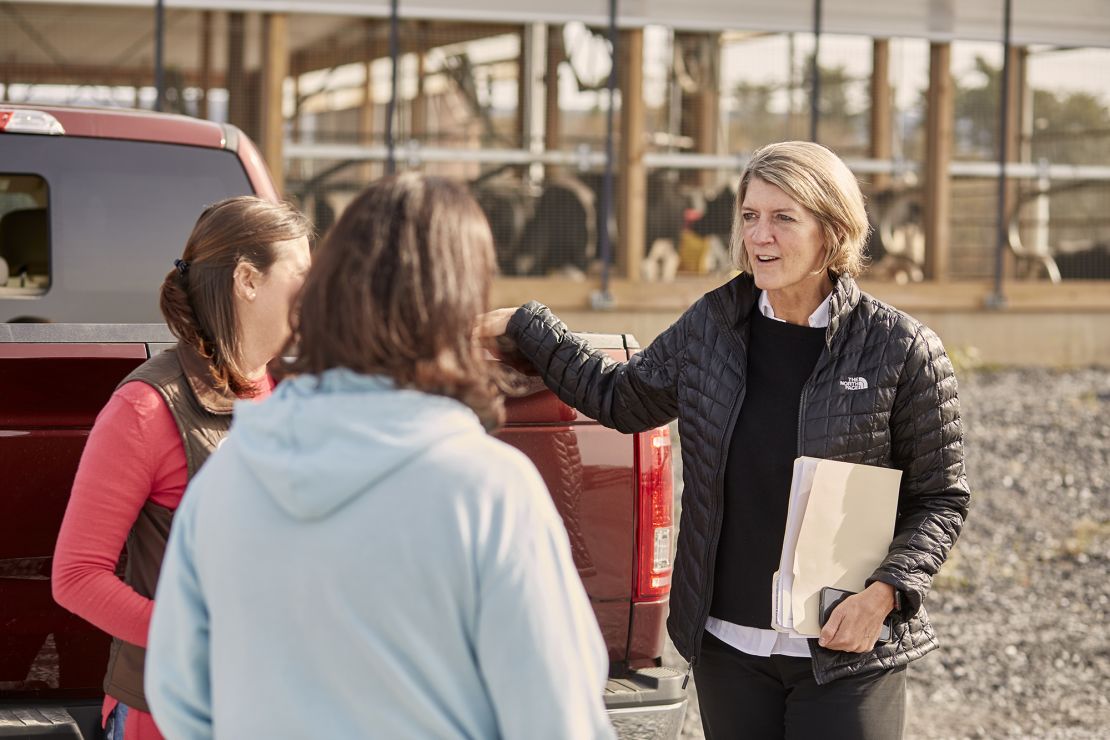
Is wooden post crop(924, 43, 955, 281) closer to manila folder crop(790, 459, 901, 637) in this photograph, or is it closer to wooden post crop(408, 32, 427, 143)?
wooden post crop(408, 32, 427, 143)

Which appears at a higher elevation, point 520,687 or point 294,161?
point 294,161

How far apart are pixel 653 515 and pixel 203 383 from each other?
4.44 feet

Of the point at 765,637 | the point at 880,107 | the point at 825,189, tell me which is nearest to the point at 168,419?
the point at 765,637

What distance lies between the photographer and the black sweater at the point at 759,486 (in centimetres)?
296

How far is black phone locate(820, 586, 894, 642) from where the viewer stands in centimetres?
288

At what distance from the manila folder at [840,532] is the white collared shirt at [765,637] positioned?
0.08m

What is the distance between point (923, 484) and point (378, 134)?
11.3 metres

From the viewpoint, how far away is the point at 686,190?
14570mm

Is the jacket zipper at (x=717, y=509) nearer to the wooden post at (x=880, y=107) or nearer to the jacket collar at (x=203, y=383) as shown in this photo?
the jacket collar at (x=203, y=383)

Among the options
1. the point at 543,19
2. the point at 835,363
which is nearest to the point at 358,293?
the point at 835,363

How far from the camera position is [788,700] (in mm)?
2965

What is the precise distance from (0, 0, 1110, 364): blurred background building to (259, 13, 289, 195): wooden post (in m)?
0.02

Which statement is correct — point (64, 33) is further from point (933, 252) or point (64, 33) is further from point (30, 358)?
point (30, 358)

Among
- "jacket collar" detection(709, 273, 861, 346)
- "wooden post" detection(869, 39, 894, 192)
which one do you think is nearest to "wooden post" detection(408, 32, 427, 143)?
"wooden post" detection(869, 39, 894, 192)
